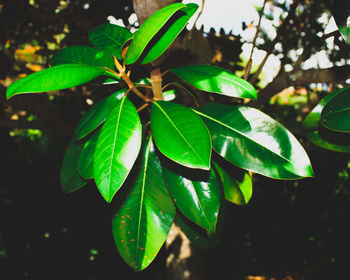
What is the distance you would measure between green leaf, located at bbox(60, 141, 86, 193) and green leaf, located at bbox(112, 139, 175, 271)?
0.22m

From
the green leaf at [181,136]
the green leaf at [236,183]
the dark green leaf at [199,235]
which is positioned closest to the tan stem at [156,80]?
the green leaf at [181,136]

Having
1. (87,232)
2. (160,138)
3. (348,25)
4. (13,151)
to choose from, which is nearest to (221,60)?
(348,25)

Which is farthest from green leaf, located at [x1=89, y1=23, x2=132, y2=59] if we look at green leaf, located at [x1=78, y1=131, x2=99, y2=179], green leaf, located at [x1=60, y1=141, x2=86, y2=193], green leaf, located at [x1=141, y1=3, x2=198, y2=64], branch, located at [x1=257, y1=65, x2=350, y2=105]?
branch, located at [x1=257, y1=65, x2=350, y2=105]

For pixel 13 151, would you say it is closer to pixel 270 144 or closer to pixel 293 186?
pixel 270 144

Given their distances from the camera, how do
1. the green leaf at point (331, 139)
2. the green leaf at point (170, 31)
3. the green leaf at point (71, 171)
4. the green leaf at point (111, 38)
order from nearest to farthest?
the green leaf at point (170, 31) → the green leaf at point (111, 38) → the green leaf at point (331, 139) → the green leaf at point (71, 171)

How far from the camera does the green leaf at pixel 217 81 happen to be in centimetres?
72

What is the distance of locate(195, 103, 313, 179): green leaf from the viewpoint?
2.41ft

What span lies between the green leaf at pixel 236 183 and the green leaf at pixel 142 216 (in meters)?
0.21

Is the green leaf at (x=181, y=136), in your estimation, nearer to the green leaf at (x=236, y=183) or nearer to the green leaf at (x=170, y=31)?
the green leaf at (x=170, y=31)

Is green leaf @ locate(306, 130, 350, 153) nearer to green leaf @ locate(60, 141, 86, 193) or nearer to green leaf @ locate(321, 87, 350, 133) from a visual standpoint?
green leaf @ locate(321, 87, 350, 133)

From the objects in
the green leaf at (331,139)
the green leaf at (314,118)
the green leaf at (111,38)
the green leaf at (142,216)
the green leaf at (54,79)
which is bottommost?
the green leaf at (142,216)

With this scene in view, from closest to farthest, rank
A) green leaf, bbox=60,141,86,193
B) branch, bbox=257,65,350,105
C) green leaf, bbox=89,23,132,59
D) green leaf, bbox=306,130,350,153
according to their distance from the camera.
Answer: green leaf, bbox=89,23,132,59 → green leaf, bbox=306,130,350,153 → green leaf, bbox=60,141,86,193 → branch, bbox=257,65,350,105

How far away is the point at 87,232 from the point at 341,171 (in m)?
3.15

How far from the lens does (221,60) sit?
1.98 meters
